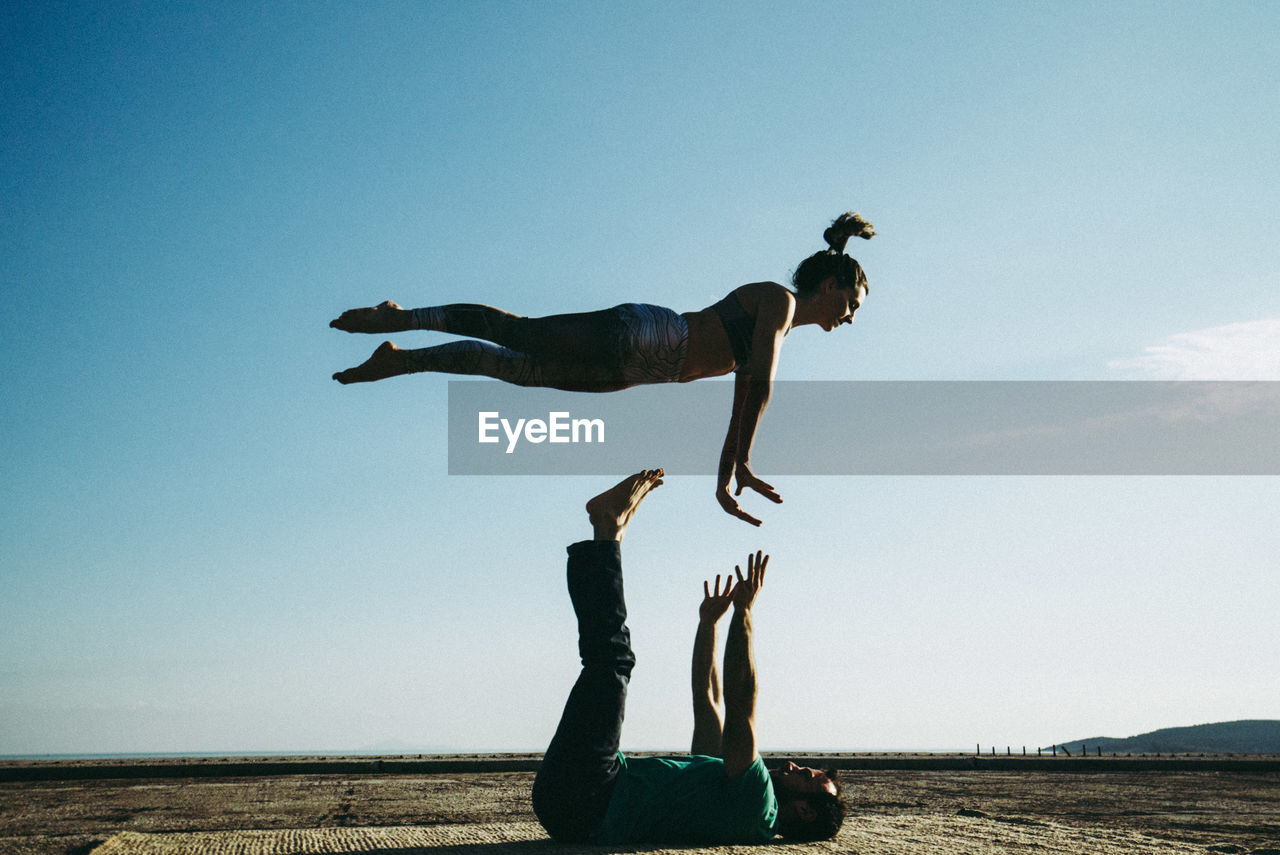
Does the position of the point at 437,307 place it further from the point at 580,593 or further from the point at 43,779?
the point at 43,779

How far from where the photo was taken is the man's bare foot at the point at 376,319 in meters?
4.65

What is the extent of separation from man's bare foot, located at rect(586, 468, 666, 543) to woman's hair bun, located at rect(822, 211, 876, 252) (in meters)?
1.80

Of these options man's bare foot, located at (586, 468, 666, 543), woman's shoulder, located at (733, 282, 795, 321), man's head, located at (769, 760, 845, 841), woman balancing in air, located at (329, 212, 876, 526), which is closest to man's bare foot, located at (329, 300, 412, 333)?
woman balancing in air, located at (329, 212, 876, 526)

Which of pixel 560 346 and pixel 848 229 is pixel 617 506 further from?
pixel 848 229

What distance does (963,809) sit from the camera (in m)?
7.13

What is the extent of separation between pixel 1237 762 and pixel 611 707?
14.7 meters

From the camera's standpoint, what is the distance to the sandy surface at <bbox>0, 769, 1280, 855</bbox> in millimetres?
4344

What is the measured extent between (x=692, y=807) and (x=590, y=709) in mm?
592

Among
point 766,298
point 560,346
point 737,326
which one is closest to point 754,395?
point 737,326

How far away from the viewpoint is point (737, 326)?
494 cm

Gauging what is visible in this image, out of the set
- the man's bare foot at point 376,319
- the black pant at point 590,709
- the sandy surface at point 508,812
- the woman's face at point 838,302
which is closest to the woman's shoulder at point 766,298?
the woman's face at point 838,302

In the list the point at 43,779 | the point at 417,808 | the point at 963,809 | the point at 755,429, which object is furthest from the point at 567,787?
the point at 43,779

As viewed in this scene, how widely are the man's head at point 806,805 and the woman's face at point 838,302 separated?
92.9 inches

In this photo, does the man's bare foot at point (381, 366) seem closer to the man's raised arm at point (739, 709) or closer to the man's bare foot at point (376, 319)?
the man's bare foot at point (376, 319)
